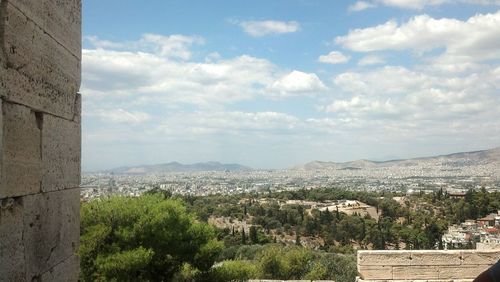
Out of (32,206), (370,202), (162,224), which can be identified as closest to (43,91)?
(32,206)

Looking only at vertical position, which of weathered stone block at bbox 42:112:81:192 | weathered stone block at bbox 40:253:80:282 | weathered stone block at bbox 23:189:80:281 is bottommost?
weathered stone block at bbox 40:253:80:282

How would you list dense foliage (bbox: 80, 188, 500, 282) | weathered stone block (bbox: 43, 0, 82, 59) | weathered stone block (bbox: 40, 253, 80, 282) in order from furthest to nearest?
dense foliage (bbox: 80, 188, 500, 282) → weathered stone block (bbox: 40, 253, 80, 282) → weathered stone block (bbox: 43, 0, 82, 59)

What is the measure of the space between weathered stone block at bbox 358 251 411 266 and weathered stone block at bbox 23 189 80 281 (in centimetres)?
888

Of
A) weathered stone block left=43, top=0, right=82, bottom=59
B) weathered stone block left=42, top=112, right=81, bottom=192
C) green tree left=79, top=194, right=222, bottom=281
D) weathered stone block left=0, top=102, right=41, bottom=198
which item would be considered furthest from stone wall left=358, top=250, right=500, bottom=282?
weathered stone block left=0, top=102, right=41, bottom=198

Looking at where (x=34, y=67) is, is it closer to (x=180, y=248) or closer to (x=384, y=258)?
(x=384, y=258)

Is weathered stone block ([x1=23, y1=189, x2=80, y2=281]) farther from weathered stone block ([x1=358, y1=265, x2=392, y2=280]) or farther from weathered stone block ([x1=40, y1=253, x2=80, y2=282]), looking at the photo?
weathered stone block ([x1=358, y1=265, x2=392, y2=280])

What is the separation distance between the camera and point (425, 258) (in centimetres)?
1181

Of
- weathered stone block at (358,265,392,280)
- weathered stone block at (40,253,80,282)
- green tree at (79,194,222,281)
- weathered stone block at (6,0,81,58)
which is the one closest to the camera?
weathered stone block at (6,0,81,58)

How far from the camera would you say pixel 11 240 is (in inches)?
114

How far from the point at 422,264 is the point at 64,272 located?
1001 cm

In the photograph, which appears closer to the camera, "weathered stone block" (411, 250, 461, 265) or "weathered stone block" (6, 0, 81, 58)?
"weathered stone block" (6, 0, 81, 58)

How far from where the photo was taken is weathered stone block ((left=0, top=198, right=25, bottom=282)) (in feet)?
9.14

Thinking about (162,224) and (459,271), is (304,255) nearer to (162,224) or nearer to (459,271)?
(162,224)

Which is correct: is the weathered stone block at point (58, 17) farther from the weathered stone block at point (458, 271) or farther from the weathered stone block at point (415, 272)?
the weathered stone block at point (458, 271)
